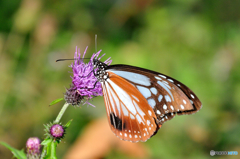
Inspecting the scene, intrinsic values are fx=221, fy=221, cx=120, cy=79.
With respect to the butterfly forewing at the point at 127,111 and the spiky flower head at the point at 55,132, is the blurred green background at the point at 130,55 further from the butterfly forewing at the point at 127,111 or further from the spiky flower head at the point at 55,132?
the spiky flower head at the point at 55,132

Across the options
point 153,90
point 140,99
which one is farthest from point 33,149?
point 153,90

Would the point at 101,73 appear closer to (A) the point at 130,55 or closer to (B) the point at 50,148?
(B) the point at 50,148

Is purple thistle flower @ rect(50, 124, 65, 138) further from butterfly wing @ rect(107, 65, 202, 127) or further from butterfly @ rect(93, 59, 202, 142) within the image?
butterfly wing @ rect(107, 65, 202, 127)

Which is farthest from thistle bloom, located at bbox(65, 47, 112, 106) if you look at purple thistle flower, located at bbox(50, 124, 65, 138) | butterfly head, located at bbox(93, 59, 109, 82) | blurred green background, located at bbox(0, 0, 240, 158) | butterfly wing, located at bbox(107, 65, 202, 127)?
blurred green background, located at bbox(0, 0, 240, 158)

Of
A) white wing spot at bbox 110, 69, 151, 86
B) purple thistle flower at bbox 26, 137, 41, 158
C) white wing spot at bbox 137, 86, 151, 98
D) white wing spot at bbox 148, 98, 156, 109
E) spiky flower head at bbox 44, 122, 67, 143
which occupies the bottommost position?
purple thistle flower at bbox 26, 137, 41, 158

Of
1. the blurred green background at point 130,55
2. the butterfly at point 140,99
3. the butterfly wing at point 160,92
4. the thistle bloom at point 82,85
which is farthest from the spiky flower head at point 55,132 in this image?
the blurred green background at point 130,55

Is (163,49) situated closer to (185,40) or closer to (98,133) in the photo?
(185,40)
